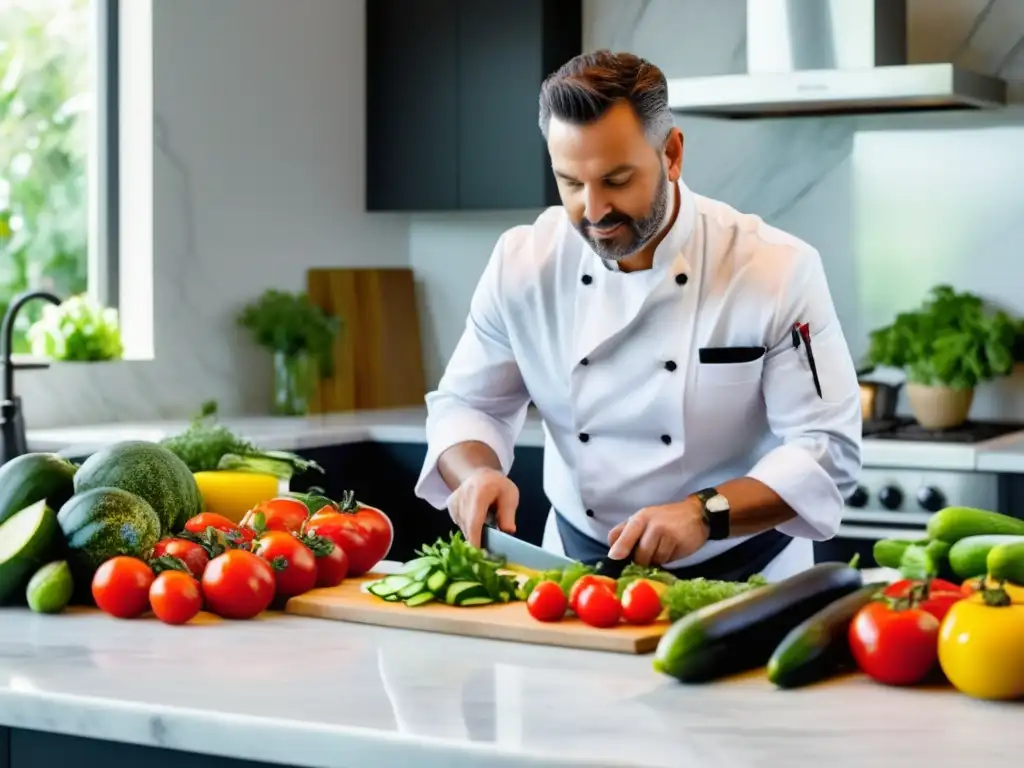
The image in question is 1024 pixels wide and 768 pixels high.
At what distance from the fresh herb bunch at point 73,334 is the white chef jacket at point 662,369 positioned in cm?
173

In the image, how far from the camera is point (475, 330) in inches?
112

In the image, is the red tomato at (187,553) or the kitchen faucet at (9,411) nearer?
the red tomato at (187,553)

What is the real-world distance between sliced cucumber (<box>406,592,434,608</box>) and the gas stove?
6.40ft

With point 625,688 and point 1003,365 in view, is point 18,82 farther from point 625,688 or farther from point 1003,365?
point 625,688

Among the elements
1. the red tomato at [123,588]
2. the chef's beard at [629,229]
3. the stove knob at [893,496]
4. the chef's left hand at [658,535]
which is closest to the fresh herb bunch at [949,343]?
the stove knob at [893,496]

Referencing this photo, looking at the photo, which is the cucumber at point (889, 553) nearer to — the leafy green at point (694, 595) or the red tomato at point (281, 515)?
the leafy green at point (694, 595)

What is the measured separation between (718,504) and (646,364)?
387mm

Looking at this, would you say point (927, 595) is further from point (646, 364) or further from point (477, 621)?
point (646, 364)

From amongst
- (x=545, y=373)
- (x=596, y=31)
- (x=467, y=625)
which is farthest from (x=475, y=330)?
(x=596, y=31)

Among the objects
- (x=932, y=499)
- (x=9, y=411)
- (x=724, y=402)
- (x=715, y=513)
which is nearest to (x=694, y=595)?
(x=715, y=513)

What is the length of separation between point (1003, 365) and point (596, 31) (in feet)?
5.17

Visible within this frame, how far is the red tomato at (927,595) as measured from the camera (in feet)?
5.82

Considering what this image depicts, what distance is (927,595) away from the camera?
1805 mm

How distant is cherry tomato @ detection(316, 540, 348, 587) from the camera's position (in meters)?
2.23
